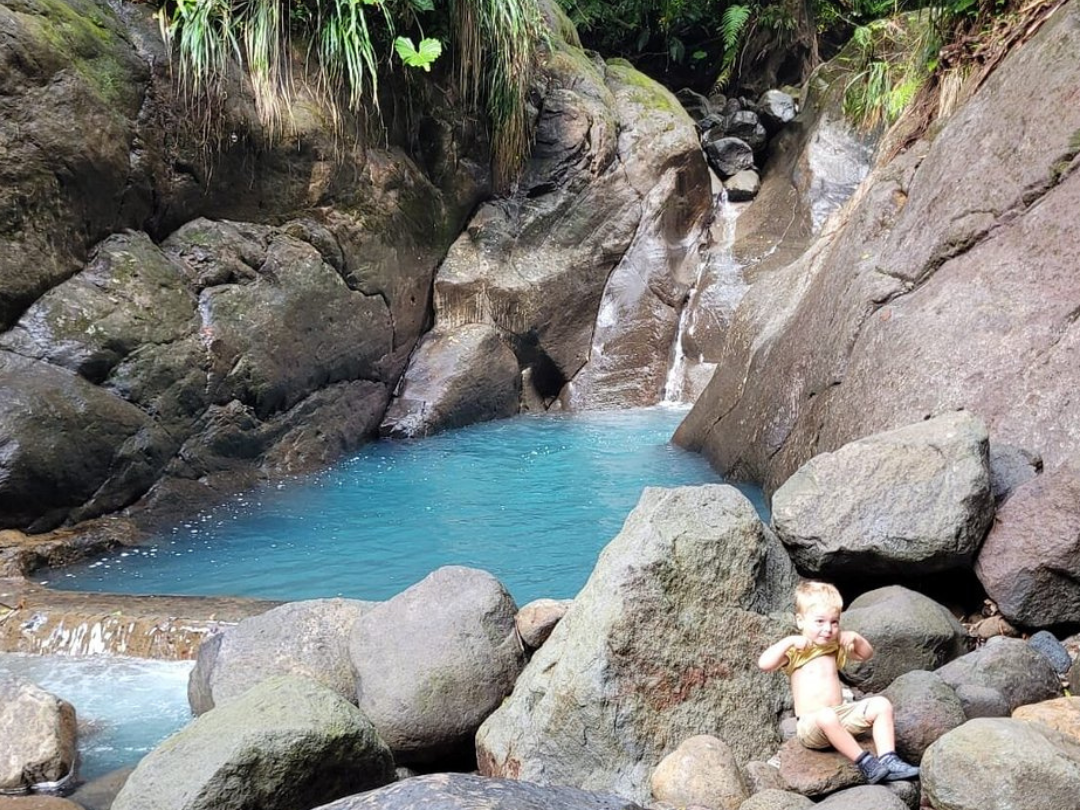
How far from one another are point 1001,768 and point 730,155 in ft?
37.4

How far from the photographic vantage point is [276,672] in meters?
3.84

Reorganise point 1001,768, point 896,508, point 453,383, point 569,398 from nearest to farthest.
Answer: point 1001,768 → point 896,508 → point 453,383 → point 569,398

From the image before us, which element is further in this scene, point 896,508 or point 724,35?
point 724,35

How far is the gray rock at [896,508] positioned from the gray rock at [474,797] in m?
1.61

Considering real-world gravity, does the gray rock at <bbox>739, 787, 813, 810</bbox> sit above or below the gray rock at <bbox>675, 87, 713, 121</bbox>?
below

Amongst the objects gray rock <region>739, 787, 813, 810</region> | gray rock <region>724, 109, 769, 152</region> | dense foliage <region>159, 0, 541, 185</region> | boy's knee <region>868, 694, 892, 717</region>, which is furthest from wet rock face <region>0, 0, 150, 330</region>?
gray rock <region>724, 109, 769, 152</region>

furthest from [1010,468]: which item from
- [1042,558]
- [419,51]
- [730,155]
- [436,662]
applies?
[730,155]

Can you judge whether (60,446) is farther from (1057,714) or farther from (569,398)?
(569,398)

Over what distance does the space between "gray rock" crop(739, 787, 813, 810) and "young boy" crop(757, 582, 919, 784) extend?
0.20 meters

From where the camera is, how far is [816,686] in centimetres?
296

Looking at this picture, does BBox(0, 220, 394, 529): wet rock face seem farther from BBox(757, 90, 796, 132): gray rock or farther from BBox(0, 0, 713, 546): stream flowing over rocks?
BBox(757, 90, 796, 132): gray rock

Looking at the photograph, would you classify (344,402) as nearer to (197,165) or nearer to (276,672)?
(197,165)

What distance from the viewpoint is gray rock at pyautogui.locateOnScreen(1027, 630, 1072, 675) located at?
336 cm

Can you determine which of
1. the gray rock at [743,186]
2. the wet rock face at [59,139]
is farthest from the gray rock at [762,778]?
the gray rock at [743,186]
